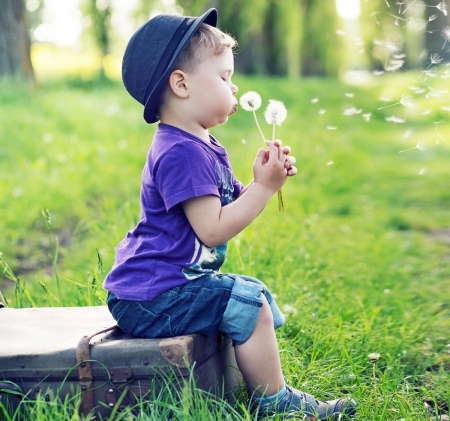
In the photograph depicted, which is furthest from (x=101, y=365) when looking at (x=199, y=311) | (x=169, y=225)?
(x=169, y=225)

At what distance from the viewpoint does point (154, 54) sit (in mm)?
2113

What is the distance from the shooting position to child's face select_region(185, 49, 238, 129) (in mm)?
2113

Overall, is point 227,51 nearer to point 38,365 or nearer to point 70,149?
point 38,365

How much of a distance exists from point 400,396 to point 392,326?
0.93 meters

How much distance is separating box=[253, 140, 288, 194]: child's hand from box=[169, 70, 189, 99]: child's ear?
29 cm

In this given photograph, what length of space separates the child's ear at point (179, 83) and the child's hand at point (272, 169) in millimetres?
286

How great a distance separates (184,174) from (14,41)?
8.34 meters

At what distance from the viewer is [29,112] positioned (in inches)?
301

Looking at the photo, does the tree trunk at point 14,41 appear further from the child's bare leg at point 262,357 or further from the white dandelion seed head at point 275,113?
the child's bare leg at point 262,357

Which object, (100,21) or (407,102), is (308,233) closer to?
(407,102)

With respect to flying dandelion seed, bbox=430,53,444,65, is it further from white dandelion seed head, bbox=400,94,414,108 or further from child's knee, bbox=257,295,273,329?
child's knee, bbox=257,295,273,329

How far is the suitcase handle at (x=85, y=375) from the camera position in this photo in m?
1.98

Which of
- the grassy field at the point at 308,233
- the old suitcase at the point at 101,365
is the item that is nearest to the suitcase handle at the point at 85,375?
the old suitcase at the point at 101,365

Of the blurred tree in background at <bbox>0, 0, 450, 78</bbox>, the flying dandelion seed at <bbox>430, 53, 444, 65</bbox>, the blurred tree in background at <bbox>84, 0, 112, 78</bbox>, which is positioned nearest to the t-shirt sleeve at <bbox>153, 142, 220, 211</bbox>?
the flying dandelion seed at <bbox>430, 53, 444, 65</bbox>
